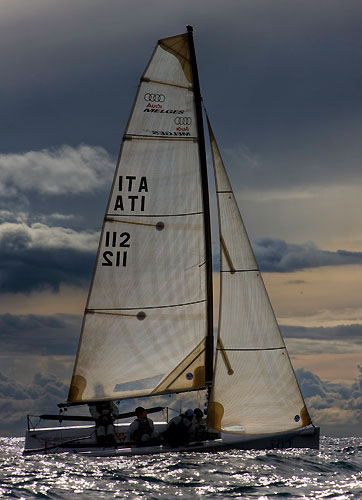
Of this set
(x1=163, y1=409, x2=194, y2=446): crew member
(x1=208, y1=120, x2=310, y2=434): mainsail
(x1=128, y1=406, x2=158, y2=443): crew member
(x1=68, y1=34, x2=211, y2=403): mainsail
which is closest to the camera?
(x1=163, y1=409, x2=194, y2=446): crew member

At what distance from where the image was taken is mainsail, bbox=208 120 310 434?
93.2 feet

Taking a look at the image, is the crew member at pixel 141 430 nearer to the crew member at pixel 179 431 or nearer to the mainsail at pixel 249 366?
the crew member at pixel 179 431

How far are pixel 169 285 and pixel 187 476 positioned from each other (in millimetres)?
9246

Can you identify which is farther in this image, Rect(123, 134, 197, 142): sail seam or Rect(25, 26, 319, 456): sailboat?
Rect(123, 134, 197, 142): sail seam

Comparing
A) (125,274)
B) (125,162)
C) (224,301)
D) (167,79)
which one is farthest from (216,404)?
(167,79)

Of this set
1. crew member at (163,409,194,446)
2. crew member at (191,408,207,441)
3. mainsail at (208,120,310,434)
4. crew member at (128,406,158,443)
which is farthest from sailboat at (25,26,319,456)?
crew member at (128,406,158,443)

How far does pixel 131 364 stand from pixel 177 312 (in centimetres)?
257

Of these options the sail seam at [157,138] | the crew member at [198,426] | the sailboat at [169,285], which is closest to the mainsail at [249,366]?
the sailboat at [169,285]

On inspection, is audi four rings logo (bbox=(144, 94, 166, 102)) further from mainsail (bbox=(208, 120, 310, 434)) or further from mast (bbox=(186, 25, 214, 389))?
mainsail (bbox=(208, 120, 310, 434))

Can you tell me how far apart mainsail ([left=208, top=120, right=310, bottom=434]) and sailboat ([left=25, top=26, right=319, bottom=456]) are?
37mm

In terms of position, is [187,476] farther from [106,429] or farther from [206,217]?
[206,217]

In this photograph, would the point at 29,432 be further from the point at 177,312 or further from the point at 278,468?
the point at 278,468

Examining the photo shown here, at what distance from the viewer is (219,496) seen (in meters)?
20.9

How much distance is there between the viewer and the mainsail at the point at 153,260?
3064 centimetres
